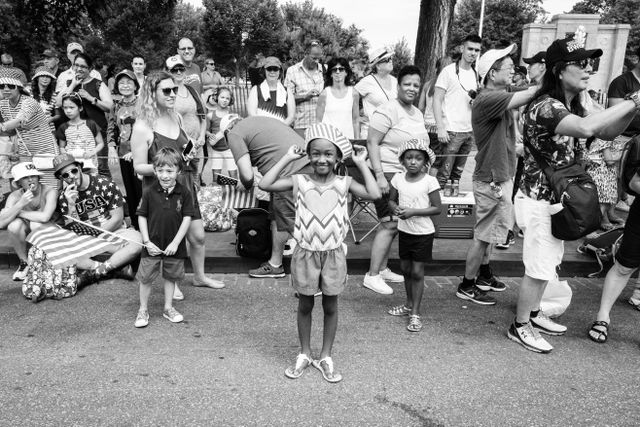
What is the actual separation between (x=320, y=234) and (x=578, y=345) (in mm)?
2097

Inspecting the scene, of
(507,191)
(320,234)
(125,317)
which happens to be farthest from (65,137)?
(507,191)

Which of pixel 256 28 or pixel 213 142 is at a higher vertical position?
pixel 256 28

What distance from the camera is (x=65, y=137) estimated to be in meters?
6.82

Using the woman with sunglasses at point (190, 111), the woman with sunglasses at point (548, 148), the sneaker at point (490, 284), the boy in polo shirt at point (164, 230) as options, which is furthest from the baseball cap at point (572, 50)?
the woman with sunglasses at point (190, 111)

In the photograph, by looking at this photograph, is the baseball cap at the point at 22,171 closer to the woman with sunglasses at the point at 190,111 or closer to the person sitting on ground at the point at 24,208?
the person sitting on ground at the point at 24,208

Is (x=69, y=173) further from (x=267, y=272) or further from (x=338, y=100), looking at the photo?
(x=338, y=100)

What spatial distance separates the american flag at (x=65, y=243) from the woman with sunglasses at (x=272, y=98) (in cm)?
235

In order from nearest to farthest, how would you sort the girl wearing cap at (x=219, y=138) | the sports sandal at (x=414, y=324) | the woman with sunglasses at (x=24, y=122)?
1. the sports sandal at (x=414, y=324)
2. the woman with sunglasses at (x=24, y=122)
3. the girl wearing cap at (x=219, y=138)

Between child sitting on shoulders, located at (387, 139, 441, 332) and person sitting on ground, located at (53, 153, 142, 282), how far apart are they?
2418 millimetres

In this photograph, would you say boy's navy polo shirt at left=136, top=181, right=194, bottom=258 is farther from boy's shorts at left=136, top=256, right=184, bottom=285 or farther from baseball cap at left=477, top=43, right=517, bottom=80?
baseball cap at left=477, top=43, right=517, bottom=80

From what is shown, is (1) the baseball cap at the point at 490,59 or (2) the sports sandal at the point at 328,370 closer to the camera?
(2) the sports sandal at the point at 328,370

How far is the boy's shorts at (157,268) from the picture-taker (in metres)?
4.19

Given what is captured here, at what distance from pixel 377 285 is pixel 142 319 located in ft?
6.65

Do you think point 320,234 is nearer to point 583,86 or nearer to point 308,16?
point 583,86
